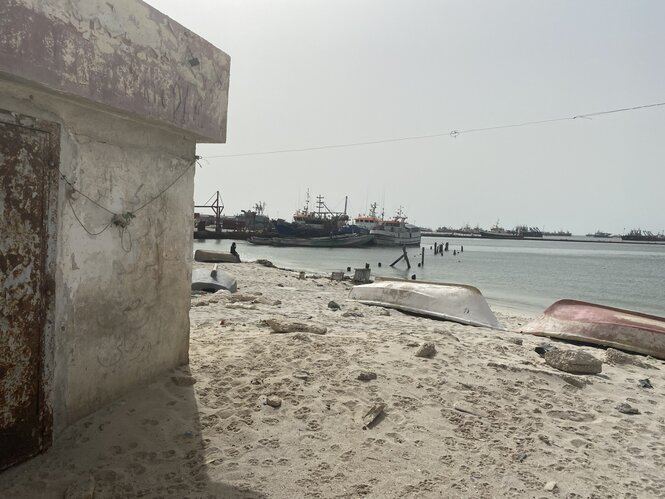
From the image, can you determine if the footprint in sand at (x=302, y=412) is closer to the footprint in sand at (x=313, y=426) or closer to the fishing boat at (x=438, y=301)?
the footprint in sand at (x=313, y=426)

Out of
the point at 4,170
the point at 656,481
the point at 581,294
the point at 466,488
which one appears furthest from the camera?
the point at 581,294

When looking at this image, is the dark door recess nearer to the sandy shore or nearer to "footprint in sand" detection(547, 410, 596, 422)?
the sandy shore

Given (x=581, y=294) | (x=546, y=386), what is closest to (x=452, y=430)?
(x=546, y=386)

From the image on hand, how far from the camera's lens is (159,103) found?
11.8 ft

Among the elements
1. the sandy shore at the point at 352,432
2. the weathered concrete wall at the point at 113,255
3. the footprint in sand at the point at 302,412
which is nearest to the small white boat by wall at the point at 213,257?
the sandy shore at the point at 352,432

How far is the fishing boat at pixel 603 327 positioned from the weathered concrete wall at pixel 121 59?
8116mm

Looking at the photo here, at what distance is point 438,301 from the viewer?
1102cm

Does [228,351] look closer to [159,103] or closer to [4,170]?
[159,103]

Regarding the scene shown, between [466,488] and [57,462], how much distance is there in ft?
8.76

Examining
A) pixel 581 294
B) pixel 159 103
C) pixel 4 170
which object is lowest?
pixel 581 294

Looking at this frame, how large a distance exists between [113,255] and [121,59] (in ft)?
4.62

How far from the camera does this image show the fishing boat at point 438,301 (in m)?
10.6

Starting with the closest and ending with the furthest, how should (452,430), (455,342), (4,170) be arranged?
(4,170), (452,430), (455,342)

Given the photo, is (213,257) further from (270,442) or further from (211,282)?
(270,442)
